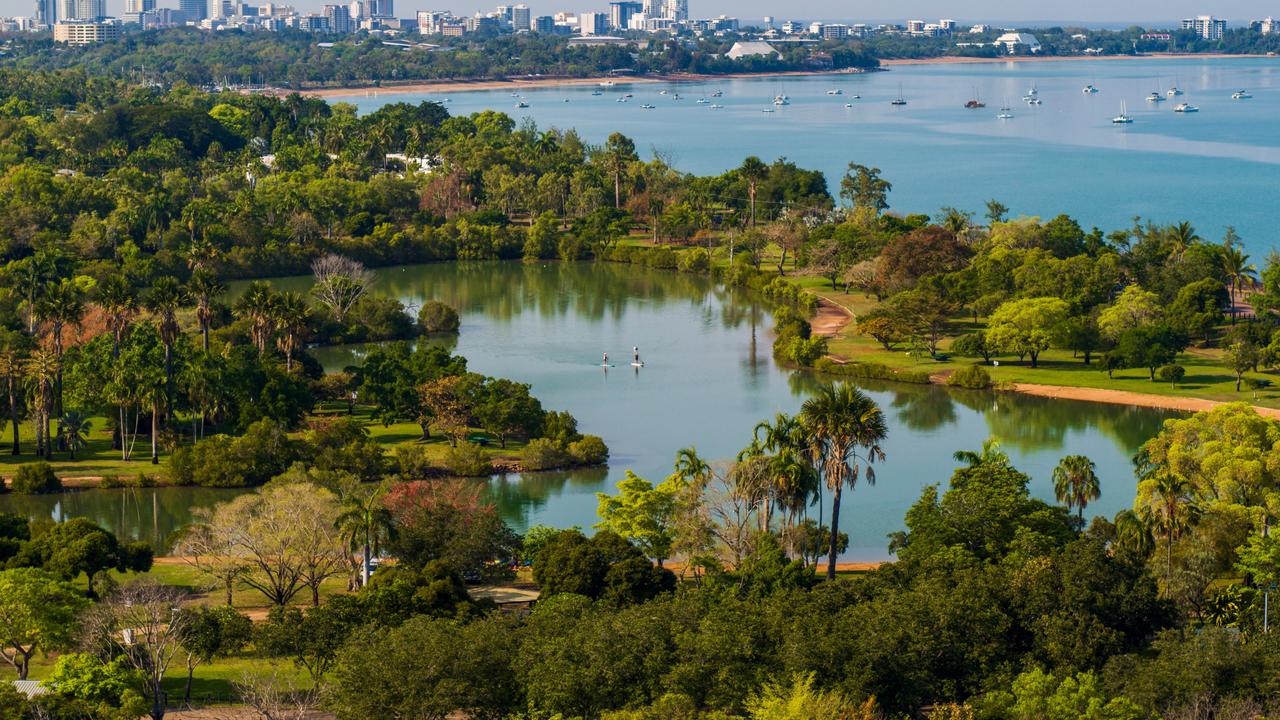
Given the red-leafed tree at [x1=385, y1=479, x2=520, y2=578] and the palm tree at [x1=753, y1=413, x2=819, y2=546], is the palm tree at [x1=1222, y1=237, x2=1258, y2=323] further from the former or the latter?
the red-leafed tree at [x1=385, y1=479, x2=520, y2=578]

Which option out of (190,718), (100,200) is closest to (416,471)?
(190,718)

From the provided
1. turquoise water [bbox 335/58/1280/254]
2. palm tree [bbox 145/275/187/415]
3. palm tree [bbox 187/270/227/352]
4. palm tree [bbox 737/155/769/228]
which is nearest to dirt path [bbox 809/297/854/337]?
palm tree [bbox 737/155/769/228]

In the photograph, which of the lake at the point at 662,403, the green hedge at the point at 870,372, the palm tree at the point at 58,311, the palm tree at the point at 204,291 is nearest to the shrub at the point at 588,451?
the lake at the point at 662,403

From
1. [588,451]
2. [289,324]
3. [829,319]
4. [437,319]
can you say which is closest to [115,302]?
[289,324]

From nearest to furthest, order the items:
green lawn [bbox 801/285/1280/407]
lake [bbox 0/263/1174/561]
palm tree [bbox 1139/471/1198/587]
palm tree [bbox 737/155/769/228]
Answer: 1. palm tree [bbox 1139/471/1198/587]
2. lake [bbox 0/263/1174/561]
3. green lawn [bbox 801/285/1280/407]
4. palm tree [bbox 737/155/769/228]

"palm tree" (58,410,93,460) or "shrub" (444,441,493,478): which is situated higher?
"palm tree" (58,410,93,460)

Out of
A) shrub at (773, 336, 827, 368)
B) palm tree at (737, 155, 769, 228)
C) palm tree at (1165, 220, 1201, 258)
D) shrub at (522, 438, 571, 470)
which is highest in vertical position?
palm tree at (737, 155, 769, 228)

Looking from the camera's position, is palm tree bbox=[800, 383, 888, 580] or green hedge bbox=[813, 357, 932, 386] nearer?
palm tree bbox=[800, 383, 888, 580]
